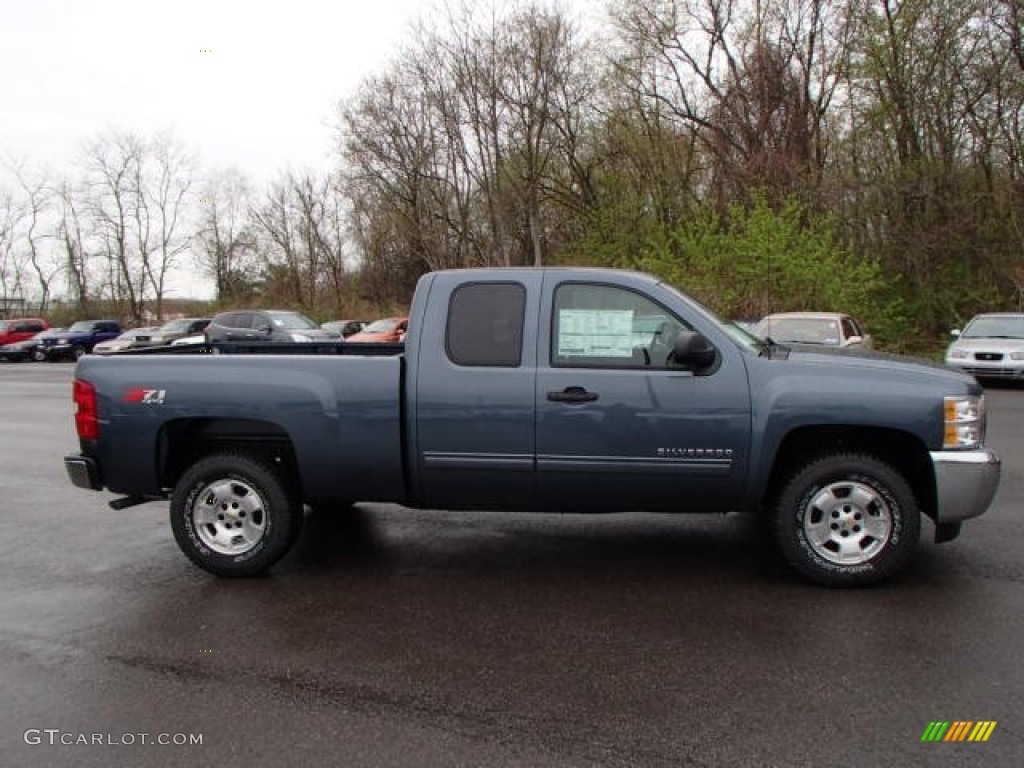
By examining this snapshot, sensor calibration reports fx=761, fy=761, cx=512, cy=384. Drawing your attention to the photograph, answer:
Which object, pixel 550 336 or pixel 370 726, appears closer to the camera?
pixel 370 726

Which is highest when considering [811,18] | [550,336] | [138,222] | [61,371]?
[811,18]

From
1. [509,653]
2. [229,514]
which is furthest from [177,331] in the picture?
[509,653]

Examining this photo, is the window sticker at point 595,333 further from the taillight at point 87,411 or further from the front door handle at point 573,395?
the taillight at point 87,411

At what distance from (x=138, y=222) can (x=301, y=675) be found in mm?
59388

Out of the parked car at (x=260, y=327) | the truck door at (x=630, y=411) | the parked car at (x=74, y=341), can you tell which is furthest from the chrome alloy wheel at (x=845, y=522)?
the parked car at (x=74, y=341)

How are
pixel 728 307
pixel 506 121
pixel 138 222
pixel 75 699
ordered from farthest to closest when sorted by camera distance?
pixel 138 222
pixel 506 121
pixel 728 307
pixel 75 699

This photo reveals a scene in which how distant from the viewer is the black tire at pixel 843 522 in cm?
429

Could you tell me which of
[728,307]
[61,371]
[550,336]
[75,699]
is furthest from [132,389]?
[61,371]

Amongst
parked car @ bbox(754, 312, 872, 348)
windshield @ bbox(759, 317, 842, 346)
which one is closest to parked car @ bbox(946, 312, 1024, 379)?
parked car @ bbox(754, 312, 872, 348)

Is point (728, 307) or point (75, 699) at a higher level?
point (728, 307)

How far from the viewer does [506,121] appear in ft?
113

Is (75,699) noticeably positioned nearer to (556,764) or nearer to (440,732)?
(440,732)

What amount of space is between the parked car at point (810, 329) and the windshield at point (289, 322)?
1684cm

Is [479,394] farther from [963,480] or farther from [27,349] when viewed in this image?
[27,349]
